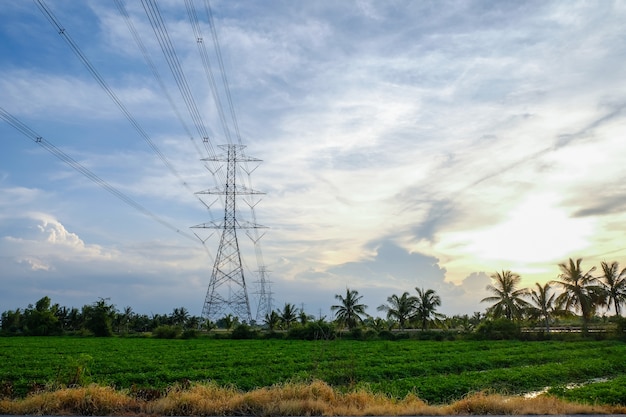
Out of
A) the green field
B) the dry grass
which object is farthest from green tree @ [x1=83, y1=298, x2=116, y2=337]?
the dry grass

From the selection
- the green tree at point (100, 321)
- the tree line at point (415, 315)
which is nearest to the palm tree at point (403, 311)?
the tree line at point (415, 315)

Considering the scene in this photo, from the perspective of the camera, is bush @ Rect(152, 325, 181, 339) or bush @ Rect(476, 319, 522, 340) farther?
bush @ Rect(152, 325, 181, 339)

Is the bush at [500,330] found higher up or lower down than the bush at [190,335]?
higher up

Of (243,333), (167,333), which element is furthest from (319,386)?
(167,333)

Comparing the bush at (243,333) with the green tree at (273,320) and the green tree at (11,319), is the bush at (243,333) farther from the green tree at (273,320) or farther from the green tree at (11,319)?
the green tree at (11,319)

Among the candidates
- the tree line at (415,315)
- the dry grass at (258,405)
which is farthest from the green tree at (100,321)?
the dry grass at (258,405)

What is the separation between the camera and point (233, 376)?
22.4m

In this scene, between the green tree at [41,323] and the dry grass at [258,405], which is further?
the green tree at [41,323]

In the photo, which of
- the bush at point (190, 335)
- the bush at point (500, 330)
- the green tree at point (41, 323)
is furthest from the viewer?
the green tree at point (41, 323)

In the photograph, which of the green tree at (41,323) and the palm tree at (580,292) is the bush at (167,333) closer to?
the green tree at (41,323)

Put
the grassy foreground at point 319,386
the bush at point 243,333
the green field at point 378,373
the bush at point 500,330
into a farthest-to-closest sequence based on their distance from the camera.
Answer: the bush at point 243,333, the bush at point 500,330, the green field at point 378,373, the grassy foreground at point 319,386

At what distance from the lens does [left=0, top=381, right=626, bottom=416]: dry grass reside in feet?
31.3

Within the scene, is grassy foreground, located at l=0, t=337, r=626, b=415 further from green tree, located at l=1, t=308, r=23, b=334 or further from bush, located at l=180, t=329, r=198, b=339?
green tree, located at l=1, t=308, r=23, b=334

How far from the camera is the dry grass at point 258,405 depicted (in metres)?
9.54
